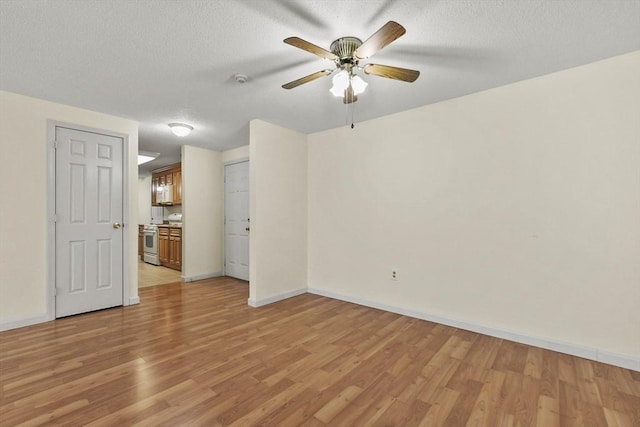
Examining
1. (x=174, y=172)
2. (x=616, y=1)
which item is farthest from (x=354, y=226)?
(x=174, y=172)

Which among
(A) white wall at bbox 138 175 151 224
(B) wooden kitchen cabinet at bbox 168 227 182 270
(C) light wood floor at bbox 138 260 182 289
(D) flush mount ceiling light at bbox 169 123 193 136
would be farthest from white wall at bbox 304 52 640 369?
(A) white wall at bbox 138 175 151 224

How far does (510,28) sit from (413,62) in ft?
2.24

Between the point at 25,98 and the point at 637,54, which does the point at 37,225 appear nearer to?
the point at 25,98

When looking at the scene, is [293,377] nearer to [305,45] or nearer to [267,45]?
[305,45]

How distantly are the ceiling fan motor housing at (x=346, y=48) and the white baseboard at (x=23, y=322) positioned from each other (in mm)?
4026

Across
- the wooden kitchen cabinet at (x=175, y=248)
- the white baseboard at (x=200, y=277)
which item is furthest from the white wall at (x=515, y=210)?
the wooden kitchen cabinet at (x=175, y=248)

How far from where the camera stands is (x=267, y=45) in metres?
2.15

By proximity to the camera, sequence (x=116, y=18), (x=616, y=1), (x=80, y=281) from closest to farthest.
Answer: (x=616, y=1) < (x=116, y=18) < (x=80, y=281)

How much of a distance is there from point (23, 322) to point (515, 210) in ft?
16.8

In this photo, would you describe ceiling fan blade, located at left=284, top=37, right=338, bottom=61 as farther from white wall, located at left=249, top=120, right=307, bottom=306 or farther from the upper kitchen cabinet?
the upper kitchen cabinet

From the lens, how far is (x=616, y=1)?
171 centimetres

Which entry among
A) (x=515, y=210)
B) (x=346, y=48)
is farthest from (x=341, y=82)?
(x=515, y=210)

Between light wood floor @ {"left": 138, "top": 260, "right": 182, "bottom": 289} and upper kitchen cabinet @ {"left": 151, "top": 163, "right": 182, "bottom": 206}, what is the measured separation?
1.52 m

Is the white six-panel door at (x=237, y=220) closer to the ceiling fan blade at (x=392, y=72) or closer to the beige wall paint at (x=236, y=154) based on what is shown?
the beige wall paint at (x=236, y=154)
